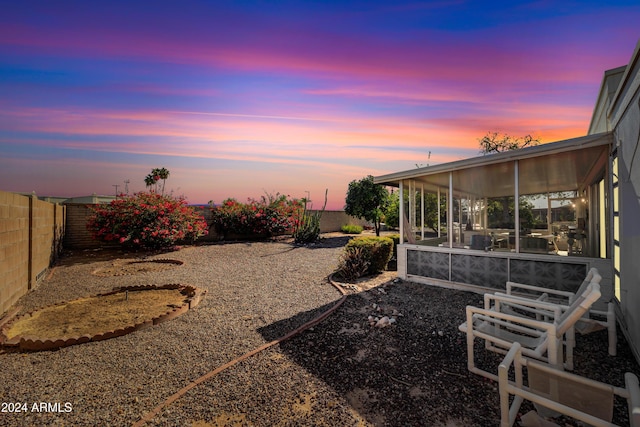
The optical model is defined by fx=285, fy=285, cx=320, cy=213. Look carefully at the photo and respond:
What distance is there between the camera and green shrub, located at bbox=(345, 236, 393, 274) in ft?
24.7

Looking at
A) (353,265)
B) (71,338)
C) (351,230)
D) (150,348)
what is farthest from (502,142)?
(71,338)

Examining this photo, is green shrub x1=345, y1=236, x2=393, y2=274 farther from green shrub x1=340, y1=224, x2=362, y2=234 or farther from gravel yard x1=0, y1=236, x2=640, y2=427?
green shrub x1=340, y1=224, x2=362, y2=234

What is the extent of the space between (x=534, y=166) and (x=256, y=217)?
1142 centimetres

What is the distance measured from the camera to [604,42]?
6242 millimetres

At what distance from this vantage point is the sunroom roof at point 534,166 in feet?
15.5

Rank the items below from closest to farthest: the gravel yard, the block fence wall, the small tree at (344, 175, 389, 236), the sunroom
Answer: the gravel yard
the block fence wall
the sunroom
the small tree at (344, 175, 389, 236)

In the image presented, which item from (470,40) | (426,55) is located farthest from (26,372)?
(470,40)

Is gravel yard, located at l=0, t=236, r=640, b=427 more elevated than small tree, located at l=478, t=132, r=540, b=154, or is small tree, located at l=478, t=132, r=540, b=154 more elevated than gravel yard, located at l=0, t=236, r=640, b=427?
small tree, located at l=478, t=132, r=540, b=154

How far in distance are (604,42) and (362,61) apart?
17.2ft

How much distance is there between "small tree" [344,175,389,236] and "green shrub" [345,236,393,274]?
8.83 metres

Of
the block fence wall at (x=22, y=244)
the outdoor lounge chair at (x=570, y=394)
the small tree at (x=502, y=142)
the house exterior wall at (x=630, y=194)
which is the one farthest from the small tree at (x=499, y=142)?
the block fence wall at (x=22, y=244)

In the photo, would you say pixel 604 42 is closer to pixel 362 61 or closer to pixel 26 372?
pixel 362 61

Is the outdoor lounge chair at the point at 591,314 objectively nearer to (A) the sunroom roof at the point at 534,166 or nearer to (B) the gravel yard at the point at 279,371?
(B) the gravel yard at the point at 279,371

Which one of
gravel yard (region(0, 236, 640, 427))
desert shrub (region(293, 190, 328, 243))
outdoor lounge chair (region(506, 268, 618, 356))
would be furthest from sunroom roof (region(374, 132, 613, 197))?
desert shrub (region(293, 190, 328, 243))
